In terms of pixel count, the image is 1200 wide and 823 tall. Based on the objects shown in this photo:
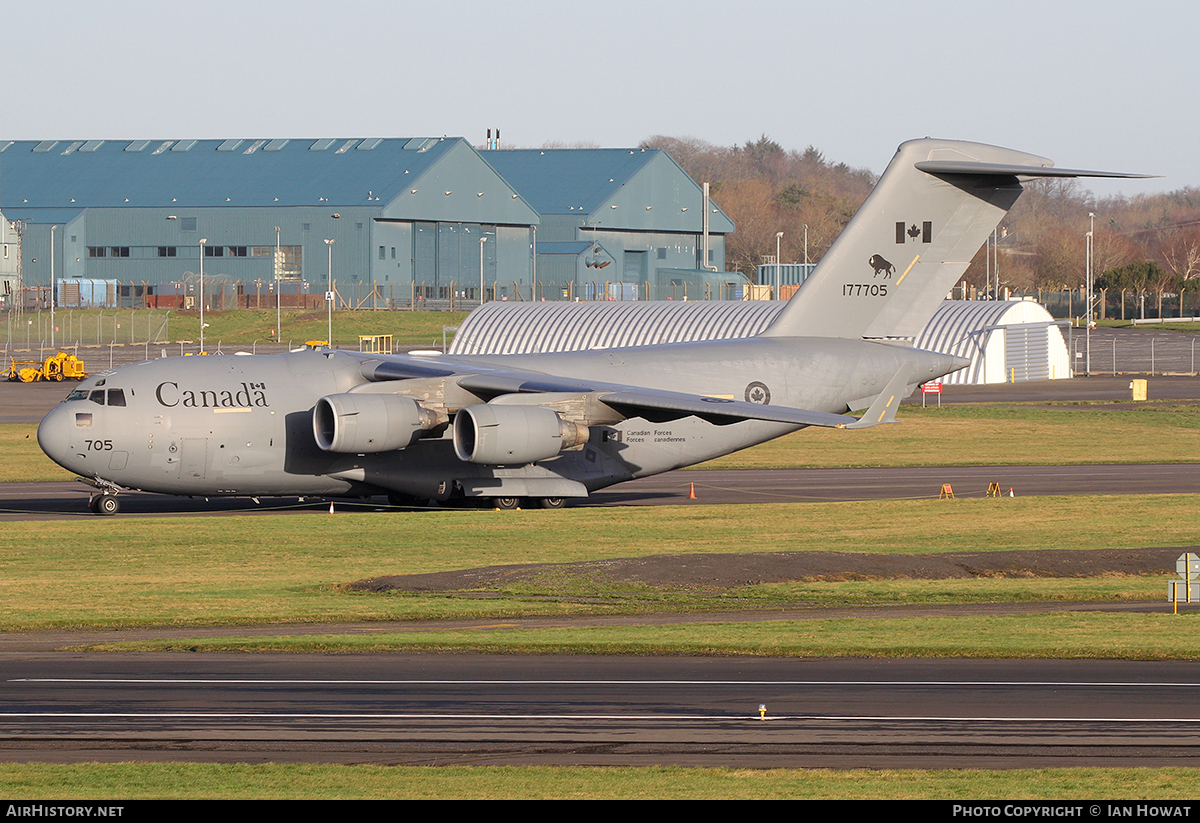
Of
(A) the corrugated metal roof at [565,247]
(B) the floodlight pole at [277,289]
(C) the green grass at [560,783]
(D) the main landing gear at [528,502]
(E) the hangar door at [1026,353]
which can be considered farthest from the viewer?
(A) the corrugated metal roof at [565,247]

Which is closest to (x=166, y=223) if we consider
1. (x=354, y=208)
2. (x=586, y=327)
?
(x=354, y=208)

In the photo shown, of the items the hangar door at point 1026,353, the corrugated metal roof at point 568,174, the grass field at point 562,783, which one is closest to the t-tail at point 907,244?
the grass field at point 562,783

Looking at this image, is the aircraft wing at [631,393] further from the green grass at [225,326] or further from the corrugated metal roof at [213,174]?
the corrugated metal roof at [213,174]

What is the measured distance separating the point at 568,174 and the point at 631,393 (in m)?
111

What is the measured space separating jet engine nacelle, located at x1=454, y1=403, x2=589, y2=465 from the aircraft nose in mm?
7991

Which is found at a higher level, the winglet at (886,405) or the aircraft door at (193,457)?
the winglet at (886,405)

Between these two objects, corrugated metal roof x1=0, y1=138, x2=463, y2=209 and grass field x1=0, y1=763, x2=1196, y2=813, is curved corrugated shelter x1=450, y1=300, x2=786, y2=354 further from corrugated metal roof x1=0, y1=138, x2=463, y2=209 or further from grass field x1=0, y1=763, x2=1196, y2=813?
grass field x1=0, y1=763, x2=1196, y2=813

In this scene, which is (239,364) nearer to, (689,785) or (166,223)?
(689,785)

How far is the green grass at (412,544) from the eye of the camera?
21.3 m

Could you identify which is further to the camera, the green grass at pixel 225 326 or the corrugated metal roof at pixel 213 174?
the corrugated metal roof at pixel 213 174

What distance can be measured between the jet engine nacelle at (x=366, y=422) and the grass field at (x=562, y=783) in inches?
725

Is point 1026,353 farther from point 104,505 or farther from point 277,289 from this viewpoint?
point 104,505

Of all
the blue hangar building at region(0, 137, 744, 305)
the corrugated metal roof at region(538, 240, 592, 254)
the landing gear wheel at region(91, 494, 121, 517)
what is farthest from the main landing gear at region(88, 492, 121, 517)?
the corrugated metal roof at region(538, 240, 592, 254)

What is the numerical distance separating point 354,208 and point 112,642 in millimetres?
98832
